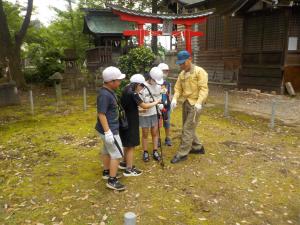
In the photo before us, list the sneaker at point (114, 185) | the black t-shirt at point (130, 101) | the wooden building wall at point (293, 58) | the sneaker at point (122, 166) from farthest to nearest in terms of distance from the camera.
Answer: the wooden building wall at point (293, 58)
the sneaker at point (122, 166)
the black t-shirt at point (130, 101)
the sneaker at point (114, 185)

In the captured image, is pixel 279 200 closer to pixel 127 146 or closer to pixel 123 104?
pixel 127 146

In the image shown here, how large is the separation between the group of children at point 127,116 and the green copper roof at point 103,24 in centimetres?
1463

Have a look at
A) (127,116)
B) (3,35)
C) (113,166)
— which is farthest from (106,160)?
(3,35)

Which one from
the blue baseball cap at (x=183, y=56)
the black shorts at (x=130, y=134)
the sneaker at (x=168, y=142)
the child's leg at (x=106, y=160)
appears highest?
the blue baseball cap at (x=183, y=56)

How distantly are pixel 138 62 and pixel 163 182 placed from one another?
16.2 ft

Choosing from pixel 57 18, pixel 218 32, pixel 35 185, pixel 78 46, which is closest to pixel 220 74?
pixel 218 32

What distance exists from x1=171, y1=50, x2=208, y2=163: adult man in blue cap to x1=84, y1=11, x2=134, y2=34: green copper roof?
15.1 meters

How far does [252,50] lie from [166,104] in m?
9.39

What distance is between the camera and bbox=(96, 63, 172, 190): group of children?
4.09 metres

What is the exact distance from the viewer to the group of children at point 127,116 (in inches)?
161

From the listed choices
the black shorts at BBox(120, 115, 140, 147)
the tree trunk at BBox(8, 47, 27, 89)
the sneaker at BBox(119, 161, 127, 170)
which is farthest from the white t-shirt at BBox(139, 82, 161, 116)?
the tree trunk at BBox(8, 47, 27, 89)

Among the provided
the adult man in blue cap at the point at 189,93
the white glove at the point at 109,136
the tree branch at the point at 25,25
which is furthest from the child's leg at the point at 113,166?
the tree branch at the point at 25,25

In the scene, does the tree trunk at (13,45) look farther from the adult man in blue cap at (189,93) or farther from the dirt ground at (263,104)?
→ the adult man in blue cap at (189,93)

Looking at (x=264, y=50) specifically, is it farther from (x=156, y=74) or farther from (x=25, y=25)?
(x=25, y=25)
